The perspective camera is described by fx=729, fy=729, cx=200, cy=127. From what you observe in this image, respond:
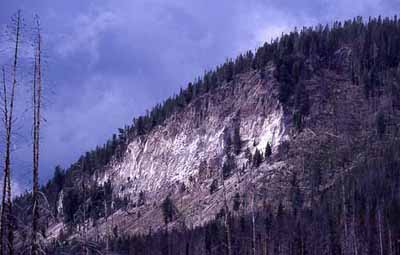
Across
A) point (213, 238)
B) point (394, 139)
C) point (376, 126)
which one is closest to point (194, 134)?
point (376, 126)

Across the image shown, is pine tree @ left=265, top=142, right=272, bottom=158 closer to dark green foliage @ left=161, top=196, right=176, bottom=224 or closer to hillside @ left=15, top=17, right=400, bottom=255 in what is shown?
hillside @ left=15, top=17, right=400, bottom=255

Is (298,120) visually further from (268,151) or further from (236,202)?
(236,202)

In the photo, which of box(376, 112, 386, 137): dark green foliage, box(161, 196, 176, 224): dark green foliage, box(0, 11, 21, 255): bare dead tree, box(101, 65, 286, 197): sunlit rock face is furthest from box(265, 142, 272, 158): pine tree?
box(0, 11, 21, 255): bare dead tree

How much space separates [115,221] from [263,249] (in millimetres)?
81438

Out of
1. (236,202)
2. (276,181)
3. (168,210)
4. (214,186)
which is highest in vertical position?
(214,186)

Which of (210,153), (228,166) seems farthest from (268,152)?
(210,153)

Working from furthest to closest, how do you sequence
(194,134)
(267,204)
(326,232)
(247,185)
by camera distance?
1. (194,134)
2. (247,185)
3. (267,204)
4. (326,232)

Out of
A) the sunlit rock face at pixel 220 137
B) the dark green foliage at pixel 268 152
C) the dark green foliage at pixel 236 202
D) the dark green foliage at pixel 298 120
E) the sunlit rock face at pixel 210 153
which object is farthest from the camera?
the sunlit rock face at pixel 220 137

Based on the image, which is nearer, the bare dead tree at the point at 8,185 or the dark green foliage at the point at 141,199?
the bare dead tree at the point at 8,185

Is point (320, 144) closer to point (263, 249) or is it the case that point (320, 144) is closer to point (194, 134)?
point (194, 134)

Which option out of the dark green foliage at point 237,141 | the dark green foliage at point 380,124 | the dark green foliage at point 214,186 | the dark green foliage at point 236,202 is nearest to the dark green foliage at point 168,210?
the dark green foliage at point 214,186

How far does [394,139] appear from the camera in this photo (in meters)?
150

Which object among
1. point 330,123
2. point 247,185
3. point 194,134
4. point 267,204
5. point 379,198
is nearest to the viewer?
point 379,198

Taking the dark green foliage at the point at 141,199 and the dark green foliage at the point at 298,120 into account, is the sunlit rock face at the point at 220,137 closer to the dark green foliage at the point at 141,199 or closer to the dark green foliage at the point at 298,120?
the dark green foliage at the point at 141,199
